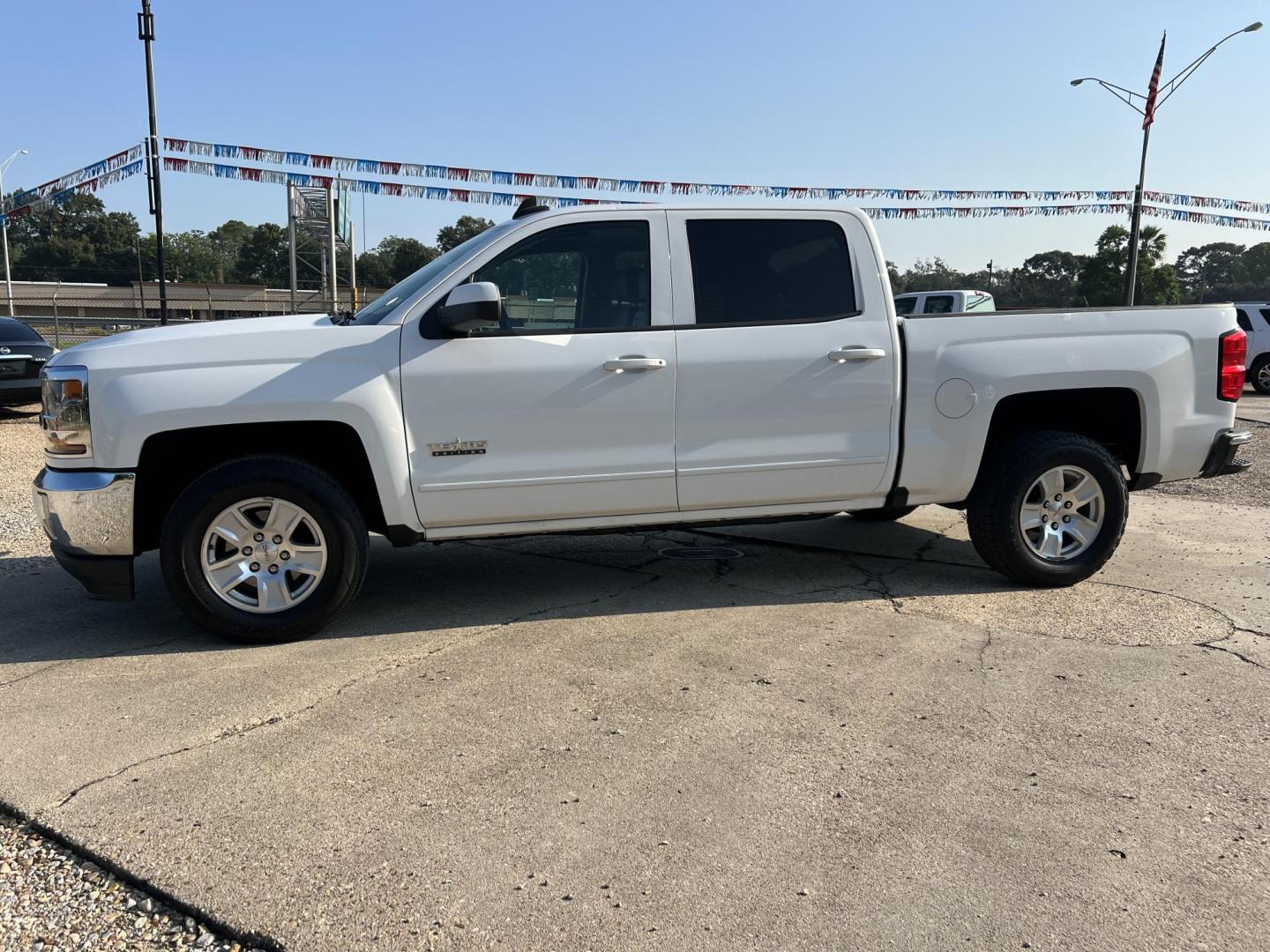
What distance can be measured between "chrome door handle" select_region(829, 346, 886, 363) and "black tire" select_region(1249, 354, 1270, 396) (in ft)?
57.4

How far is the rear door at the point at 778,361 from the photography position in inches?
174

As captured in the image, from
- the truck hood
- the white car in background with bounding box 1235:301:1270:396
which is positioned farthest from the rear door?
the white car in background with bounding box 1235:301:1270:396

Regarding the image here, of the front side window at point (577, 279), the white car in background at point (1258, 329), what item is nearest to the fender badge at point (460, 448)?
the front side window at point (577, 279)

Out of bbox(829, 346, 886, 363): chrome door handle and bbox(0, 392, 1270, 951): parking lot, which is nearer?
bbox(0, 392, 1270, 951): parking lot

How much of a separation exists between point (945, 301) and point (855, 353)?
51.9ft

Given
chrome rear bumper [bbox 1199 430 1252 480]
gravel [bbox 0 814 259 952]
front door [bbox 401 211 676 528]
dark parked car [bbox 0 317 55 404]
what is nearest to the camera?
gravel [bbox 0 814 259 952]

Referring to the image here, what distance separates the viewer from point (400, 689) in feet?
11.8

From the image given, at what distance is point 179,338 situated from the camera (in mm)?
3973

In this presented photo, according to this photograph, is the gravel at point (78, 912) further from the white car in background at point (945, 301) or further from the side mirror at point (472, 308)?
the white car in background at point (945, 301)

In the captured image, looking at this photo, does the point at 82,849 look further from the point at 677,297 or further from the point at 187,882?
the point at 677,297

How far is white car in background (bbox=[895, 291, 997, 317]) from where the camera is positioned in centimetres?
1814

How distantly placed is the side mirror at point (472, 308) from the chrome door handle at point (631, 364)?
1.86 ft

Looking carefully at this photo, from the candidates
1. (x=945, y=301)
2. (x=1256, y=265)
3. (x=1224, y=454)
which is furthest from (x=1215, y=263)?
(x=1224, y=454)

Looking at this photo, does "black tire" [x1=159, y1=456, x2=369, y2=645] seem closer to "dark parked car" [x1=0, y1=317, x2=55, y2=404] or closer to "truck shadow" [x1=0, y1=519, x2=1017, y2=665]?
"truck shadow" [x1=0, y1=519, x2=1017, y2=665]
